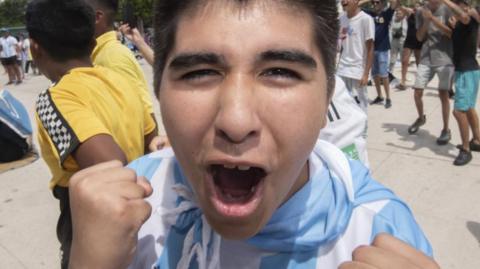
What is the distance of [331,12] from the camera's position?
1.03 meters

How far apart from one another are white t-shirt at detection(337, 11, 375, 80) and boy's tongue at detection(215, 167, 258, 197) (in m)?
4.69

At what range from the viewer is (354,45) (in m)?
5.34

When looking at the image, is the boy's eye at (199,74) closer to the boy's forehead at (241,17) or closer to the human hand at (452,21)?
the boy's forehead at (241,17)

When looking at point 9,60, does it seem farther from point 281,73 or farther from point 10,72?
point 281,73

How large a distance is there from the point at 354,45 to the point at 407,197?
2321 mm

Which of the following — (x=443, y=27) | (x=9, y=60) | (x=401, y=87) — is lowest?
(x=9, y=60)

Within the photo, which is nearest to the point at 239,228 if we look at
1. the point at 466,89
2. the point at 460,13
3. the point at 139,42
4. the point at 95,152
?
the point at 95,152

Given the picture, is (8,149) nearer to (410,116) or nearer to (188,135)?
(188,135)

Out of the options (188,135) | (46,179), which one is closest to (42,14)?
(188,135)

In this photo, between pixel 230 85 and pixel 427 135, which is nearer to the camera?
pixel 230 85

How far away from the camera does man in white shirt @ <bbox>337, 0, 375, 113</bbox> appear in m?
5.26

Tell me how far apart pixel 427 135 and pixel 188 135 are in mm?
5455

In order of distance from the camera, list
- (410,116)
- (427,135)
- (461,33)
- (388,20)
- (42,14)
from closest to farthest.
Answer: (42,14)
(461,33)
(427,135)
(410,116)
(388,20)

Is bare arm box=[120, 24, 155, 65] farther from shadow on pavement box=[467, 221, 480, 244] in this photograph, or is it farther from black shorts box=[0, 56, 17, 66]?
black shorts box=[0, 56, 17, 66]
